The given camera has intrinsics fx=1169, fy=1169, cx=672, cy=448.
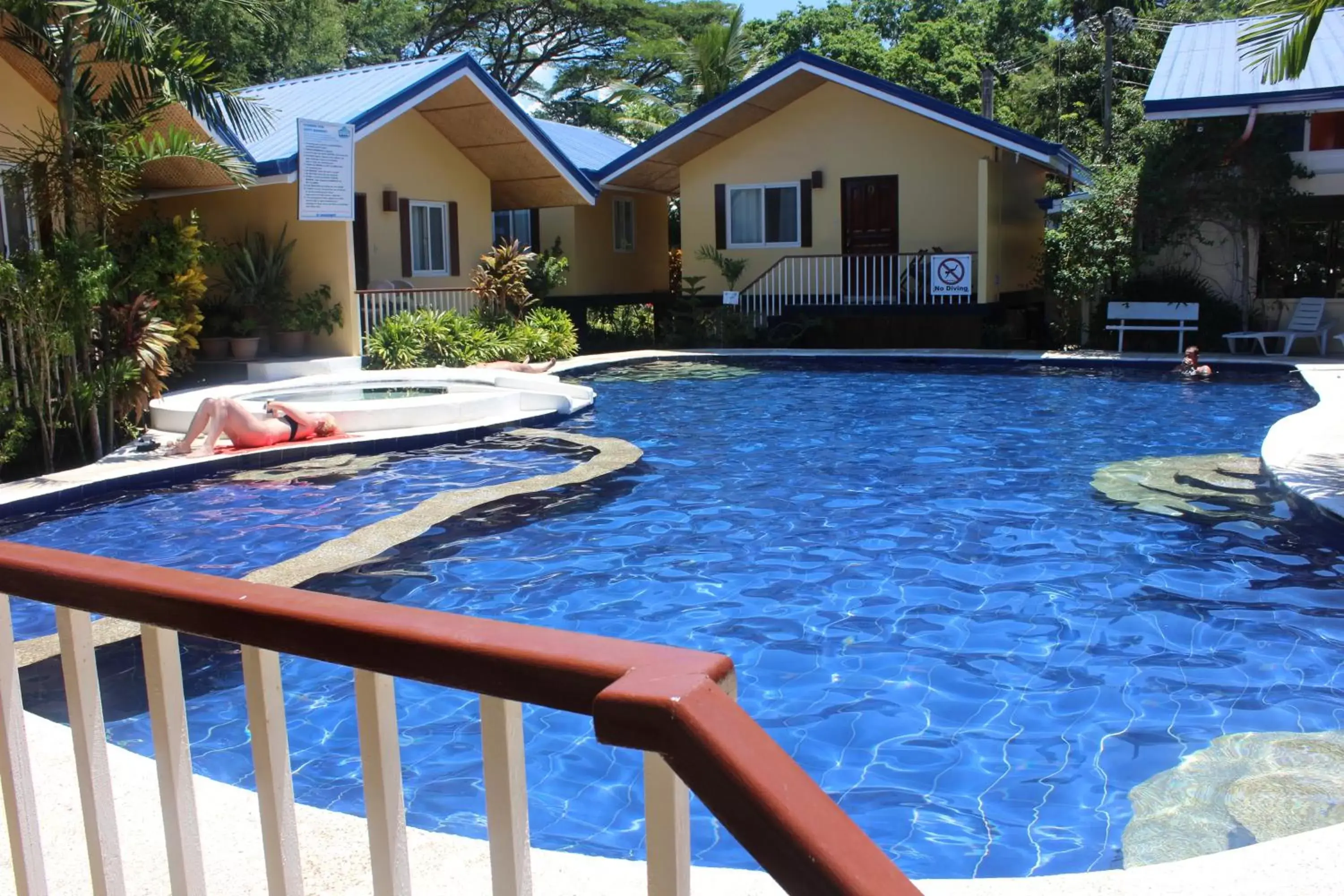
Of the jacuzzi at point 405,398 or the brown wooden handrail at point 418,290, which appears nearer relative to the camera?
the jacuzzi at point 405,398

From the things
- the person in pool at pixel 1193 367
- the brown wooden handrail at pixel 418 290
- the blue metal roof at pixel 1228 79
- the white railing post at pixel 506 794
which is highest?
the blue metal roof at pixel 1228 79

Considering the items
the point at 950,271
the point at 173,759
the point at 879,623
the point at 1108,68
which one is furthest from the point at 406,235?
the point at 173,759

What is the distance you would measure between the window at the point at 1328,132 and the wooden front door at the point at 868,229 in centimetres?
662

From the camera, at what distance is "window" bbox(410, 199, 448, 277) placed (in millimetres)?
19172

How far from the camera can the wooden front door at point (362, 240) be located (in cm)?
1798

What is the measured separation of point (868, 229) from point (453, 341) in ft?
28.4

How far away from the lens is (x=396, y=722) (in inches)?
60.3

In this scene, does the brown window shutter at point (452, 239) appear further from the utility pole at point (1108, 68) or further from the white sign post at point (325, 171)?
the utility pole at point (1108, 68)

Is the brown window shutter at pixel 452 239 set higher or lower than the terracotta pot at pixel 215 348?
higher

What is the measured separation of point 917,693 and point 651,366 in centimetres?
1433

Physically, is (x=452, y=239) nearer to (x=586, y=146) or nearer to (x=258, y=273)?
(x=258, y=273)

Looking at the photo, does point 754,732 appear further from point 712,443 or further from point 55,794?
point 712,443

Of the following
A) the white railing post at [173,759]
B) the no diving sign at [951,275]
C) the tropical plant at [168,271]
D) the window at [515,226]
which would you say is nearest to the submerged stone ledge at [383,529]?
the tropical plant at [168,271]

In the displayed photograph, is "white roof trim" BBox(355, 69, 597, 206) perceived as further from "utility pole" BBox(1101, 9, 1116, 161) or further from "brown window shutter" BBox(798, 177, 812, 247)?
"utility pole" BBox(1101, 9, 1116, 161)
